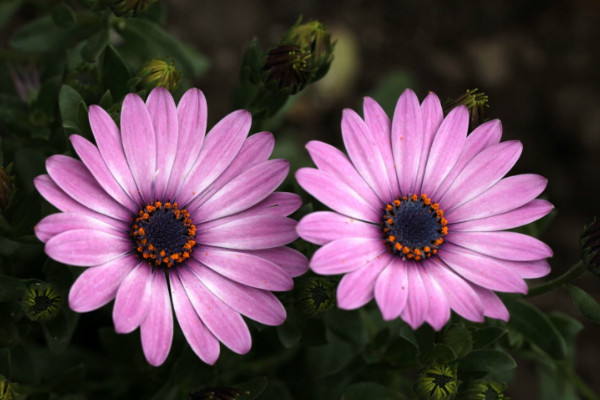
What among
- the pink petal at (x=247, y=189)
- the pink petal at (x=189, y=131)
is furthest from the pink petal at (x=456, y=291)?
the pink petal at (x=189, y=131)

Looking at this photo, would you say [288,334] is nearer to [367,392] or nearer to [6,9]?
[367,392]

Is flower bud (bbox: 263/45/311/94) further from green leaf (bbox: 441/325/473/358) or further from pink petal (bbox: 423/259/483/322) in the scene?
green leaf (bbox: 441/325/473/358)

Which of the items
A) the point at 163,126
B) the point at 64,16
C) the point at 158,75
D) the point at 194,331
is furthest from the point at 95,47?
the point at 194,331

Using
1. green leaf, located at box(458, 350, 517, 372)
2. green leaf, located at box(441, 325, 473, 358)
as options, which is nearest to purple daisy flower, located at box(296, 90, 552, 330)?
green leaf, located at box(441, 325, 473, 358)

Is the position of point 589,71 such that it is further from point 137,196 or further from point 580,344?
point 137,196

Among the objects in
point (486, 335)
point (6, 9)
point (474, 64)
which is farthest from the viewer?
point (474, 64)

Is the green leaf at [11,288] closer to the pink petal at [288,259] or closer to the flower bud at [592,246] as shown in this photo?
the pink petal at [288,259]
